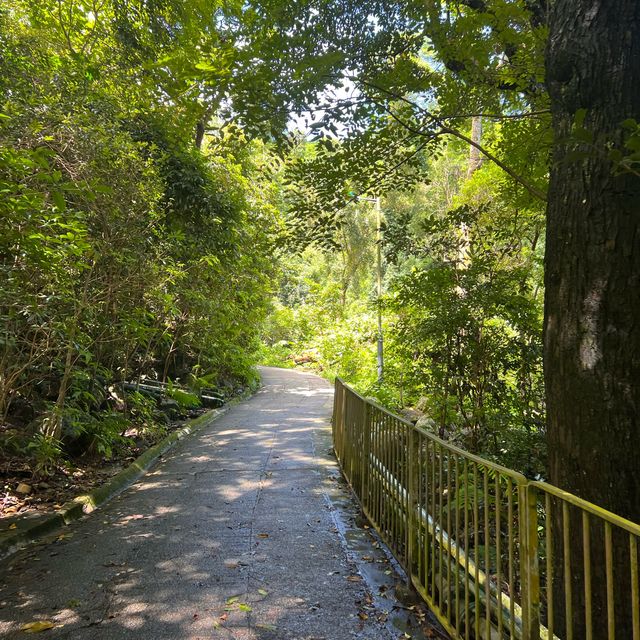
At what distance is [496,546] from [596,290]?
5.00 feet

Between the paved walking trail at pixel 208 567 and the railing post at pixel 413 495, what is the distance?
0.42m

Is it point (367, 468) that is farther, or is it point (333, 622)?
point (367, 468)

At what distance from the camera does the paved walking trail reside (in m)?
3.30

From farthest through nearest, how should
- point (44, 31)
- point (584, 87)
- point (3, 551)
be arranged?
point (44, 31) < point (3, 551) < point (584, 87)

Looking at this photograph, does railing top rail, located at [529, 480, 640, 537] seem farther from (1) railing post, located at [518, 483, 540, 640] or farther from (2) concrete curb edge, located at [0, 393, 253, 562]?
(2) concrete curb edge, located at [0, 393, 253, 562]

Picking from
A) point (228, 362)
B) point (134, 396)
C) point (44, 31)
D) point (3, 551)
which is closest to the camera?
point (3, 551)

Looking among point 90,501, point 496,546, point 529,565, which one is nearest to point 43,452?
point 90,501

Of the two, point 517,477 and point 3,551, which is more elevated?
point 517,477

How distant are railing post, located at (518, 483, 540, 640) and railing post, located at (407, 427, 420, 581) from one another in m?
1.47

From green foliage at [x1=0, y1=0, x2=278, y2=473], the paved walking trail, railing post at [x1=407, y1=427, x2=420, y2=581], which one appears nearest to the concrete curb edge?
the paved walking trail

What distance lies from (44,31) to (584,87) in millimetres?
10401

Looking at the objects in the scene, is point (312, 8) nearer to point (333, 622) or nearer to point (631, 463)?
point (631, 463)

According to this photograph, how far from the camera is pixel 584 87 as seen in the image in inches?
116

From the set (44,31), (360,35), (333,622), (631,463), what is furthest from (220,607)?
(44,31)
